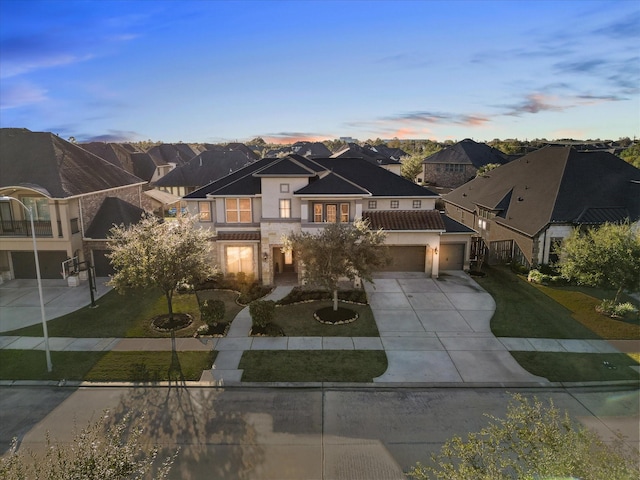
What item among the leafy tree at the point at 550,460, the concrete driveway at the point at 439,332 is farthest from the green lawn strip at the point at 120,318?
the leafy tree at the point at 550,460

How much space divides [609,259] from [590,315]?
11.5 ft

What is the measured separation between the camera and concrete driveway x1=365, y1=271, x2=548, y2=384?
17.5m

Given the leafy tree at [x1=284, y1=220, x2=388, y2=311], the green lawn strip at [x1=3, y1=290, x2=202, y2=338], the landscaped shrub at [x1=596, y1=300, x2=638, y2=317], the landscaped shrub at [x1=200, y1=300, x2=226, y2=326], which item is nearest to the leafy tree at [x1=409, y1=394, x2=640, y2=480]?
the leafy tree at [x1=284, y1=220, x2=388, y2=311]

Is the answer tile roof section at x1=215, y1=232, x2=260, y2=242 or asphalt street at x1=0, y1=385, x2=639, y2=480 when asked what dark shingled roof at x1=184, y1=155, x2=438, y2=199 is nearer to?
tile roof section at x1=215, y1=232, x2=260, y2=242

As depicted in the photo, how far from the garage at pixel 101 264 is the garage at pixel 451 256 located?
2477cm

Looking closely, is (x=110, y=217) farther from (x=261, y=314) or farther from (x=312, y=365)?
(x=312, y=365)

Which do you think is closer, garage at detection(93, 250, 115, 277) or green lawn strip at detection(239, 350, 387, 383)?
green lawn strip at detection(239, 350, 387, 383)

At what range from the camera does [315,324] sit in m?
22.3

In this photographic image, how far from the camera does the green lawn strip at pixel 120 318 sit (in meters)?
21.7

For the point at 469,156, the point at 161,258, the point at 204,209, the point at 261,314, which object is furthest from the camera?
the point at 469,156

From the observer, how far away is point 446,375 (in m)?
17.3

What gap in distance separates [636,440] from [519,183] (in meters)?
26.3

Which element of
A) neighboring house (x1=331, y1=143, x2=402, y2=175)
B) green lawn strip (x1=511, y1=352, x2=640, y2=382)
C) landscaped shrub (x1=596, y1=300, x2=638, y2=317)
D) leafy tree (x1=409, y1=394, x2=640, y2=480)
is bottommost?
green lawn strip (x1=511, y1=352, x2=640, y2=382)

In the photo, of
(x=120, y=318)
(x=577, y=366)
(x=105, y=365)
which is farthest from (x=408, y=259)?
(x=105, y=365)
